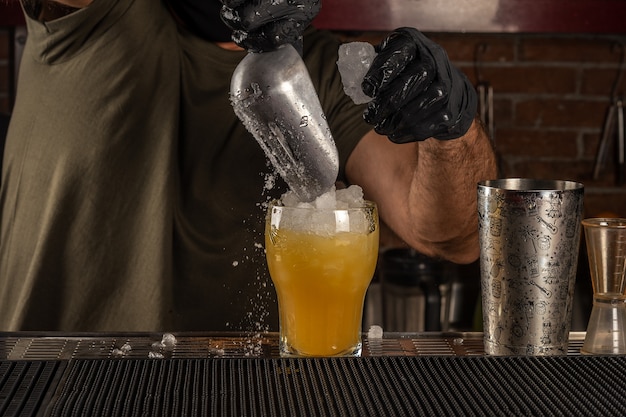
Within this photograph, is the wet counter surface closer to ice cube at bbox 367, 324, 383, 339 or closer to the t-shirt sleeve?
ice cube at bbox 367, 324, 383, 339

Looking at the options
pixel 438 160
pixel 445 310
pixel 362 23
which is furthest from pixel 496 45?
Answer: pixel 438 160

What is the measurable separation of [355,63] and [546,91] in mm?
1571

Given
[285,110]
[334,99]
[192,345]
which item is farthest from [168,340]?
[334,99]

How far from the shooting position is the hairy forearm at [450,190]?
1326 mm

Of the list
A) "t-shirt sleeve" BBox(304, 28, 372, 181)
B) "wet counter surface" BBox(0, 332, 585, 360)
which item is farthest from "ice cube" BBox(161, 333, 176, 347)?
"t-shirt sleeve" BBox(304, 28, 372, 181)

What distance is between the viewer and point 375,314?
85.1 inches

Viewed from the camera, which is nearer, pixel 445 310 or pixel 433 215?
pixel 433 215

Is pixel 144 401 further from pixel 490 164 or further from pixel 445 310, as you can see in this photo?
pixel 445 310

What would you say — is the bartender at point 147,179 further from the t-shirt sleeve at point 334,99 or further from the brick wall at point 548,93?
the brick wall at point 548,93

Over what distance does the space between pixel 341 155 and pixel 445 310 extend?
68cm

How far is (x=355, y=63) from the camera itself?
35.9 inches

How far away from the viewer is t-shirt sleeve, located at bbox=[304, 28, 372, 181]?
5.17 ft

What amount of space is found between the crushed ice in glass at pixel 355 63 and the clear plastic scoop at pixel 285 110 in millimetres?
121

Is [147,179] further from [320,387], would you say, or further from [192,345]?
[320,387]
